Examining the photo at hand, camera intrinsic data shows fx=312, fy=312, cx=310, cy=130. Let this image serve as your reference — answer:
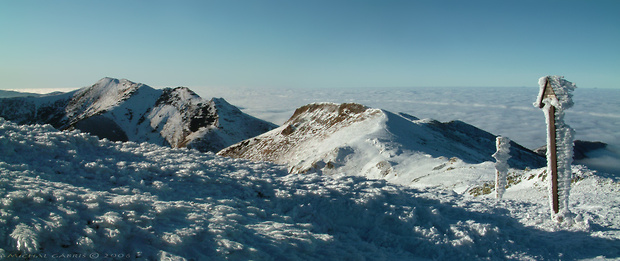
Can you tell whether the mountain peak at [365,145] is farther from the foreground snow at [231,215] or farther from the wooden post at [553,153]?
the foreground snow at [231,215]

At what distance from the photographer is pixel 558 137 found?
9.24 meters

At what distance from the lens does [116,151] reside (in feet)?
36.2

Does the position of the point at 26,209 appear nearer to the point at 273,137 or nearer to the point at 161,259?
the point at 161,259

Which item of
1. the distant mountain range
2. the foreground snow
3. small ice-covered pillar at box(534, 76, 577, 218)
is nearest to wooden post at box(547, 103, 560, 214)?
small ice-covered pillar at box(534, 76, 577, 218)

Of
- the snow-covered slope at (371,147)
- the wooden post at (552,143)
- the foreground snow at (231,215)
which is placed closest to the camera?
the foreground snow at (231,215)

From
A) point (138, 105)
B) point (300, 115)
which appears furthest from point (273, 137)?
point (138, 105)

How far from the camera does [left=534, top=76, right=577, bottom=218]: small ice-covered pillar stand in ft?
29.5

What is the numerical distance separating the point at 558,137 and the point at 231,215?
9.56 metres

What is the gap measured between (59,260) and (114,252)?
0.68 m

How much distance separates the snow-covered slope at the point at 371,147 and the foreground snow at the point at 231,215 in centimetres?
1154

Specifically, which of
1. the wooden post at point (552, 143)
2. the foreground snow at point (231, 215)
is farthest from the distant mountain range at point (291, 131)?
the foreground snow at point (231, 215)

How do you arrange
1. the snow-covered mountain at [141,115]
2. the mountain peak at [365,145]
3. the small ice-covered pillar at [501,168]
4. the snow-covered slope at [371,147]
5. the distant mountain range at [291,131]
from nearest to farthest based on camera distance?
the small ice-covered pillar at [501,168] → the snow-covered slope at [371,147] → the mountain peak at [365,145] → the distant mountain range at [291,131] → the snow-covered mountain at [141,115]

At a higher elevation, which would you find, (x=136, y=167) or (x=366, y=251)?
(x=136, y=167)

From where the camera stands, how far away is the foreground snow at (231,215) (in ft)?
17.1
